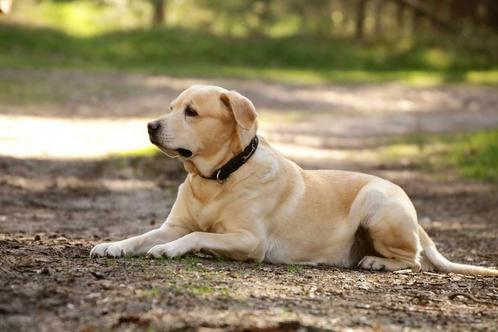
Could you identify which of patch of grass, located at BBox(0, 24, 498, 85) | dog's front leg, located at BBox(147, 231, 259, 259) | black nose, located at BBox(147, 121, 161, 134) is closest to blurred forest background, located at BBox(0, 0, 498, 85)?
patch of grass, located at BBox(0, 24, 498, 85)

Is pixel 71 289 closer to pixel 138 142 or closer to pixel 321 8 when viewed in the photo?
pixel 138 142

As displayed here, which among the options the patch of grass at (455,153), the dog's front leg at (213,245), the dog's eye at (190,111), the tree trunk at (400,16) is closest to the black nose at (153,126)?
the dog's eye at (190,111)

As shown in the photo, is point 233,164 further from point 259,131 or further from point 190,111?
point 259,131

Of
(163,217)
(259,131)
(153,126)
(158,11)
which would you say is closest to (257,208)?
(153,126)

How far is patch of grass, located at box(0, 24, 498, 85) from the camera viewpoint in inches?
1093

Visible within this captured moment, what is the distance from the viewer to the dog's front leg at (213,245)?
22.8 feet

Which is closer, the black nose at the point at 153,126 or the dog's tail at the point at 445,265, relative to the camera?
the black nose at the point at 153,126

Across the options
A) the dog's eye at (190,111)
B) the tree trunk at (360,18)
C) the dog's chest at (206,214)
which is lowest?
the dog's chest at (206,214)

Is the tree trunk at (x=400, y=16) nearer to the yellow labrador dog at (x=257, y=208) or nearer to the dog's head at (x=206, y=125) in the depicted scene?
the yellow labrador dog at (x=257, y=208)

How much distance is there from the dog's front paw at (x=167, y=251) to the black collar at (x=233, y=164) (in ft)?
2.13

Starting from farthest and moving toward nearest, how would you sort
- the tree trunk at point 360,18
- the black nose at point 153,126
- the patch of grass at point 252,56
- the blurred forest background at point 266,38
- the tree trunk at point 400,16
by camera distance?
1. the tree trunk at point 400,16
2. the tree trunk at point 360,18
3. the blurred forest background at point 266,38
4. the patch of grass at point 252,56
5. the black nose at point 153,126

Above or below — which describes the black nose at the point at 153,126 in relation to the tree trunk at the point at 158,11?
below

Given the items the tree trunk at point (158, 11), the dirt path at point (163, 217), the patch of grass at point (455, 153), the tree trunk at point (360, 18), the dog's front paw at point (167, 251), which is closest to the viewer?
the dirt path at point (163, 217)

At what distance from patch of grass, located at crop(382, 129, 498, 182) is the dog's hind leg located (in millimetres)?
7482
